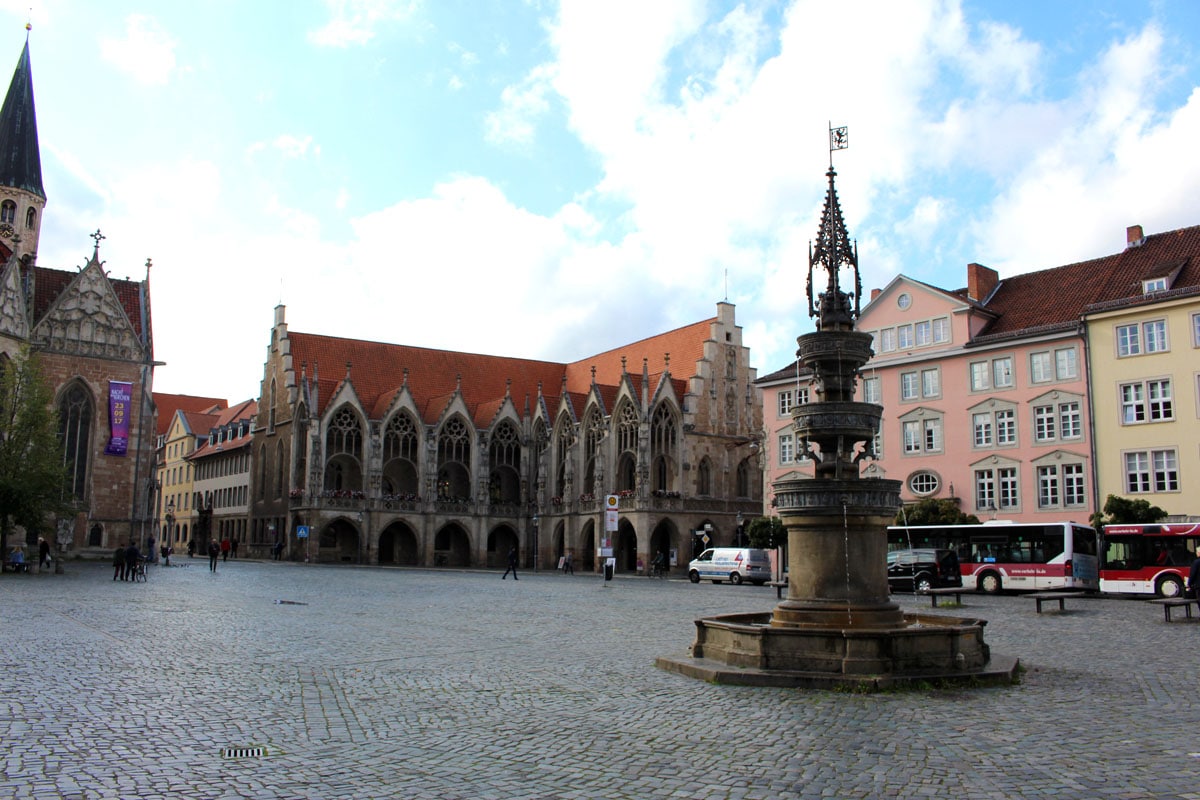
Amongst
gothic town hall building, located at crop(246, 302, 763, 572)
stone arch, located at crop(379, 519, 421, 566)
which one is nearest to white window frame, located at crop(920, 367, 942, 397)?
gothic town hall building, located at crop(246, 302, 763, 572)

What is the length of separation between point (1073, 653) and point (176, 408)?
11443 centimetres

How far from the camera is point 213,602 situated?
23.7 metres

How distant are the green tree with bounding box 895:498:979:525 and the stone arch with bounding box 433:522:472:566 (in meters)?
36.1

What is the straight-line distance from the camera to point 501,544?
2840 inches

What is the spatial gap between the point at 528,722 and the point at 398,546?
62.4 meters

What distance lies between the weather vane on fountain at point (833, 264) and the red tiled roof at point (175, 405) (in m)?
111

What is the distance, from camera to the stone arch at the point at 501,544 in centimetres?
7112

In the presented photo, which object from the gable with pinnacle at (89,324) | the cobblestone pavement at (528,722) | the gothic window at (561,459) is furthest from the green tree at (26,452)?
the gothic window at (561,459)

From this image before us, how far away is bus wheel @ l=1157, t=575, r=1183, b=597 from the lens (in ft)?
104

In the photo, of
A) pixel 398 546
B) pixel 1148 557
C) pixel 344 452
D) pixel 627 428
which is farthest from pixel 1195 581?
pixel 398 546

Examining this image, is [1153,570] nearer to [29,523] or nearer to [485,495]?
[29,523]

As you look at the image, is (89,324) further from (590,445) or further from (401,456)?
(590,445)

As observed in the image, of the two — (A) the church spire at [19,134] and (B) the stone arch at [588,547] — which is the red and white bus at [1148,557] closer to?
(B) the stone arch at [588,547]

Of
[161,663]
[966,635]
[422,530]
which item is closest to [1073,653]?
[966,635]
